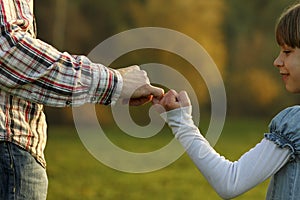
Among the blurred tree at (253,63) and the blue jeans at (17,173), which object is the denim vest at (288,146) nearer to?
the blue jeans at (17,173)

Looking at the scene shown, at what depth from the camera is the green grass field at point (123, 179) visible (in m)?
8.33

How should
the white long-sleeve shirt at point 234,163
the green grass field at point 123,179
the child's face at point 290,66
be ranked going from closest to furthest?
the white long-sleeve shirt at point 234,163
the child's face at point 290,66
the green grass field at point 123,179

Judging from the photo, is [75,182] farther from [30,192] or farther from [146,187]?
[30,192]

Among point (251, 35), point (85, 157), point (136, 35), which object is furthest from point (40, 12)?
point (85, 157)

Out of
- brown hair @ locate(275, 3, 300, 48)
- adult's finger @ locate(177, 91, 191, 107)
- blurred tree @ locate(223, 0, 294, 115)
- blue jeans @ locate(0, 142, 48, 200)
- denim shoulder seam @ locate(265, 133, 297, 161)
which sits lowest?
blurred tree @ locate(223, 0, 294, 115)

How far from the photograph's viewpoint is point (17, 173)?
2340mm

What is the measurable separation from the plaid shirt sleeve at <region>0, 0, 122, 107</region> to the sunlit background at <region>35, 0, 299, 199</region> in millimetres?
15365

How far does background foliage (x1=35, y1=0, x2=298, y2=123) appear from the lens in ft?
65.9

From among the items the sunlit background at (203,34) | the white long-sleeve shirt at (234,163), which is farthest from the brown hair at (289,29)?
the sunlit background at (203,34)

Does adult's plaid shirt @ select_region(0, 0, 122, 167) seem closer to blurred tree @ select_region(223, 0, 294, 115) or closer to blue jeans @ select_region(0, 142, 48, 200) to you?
blue jeans @ select_region(0, 142, 48, 200)

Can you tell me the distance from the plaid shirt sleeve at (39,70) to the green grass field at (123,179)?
5627 mm

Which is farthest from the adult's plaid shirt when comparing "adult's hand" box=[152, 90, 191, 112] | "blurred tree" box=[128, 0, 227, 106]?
"blurred tree" box=[128, 0, 227, 106]

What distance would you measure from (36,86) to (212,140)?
2.65 feet

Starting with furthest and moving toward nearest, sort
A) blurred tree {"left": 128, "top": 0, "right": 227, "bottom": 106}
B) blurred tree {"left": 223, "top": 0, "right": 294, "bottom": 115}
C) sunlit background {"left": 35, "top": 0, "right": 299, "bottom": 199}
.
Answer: blurred tree {"left": 223, "top": 0, "right": 294, "bottom": 115} < blurred tree {"left": 128, "top": 0, "right": 227, "bottom": 106} < sunlit background {"left": 35, "top": 0, "right": 299, "bottom": 199}
